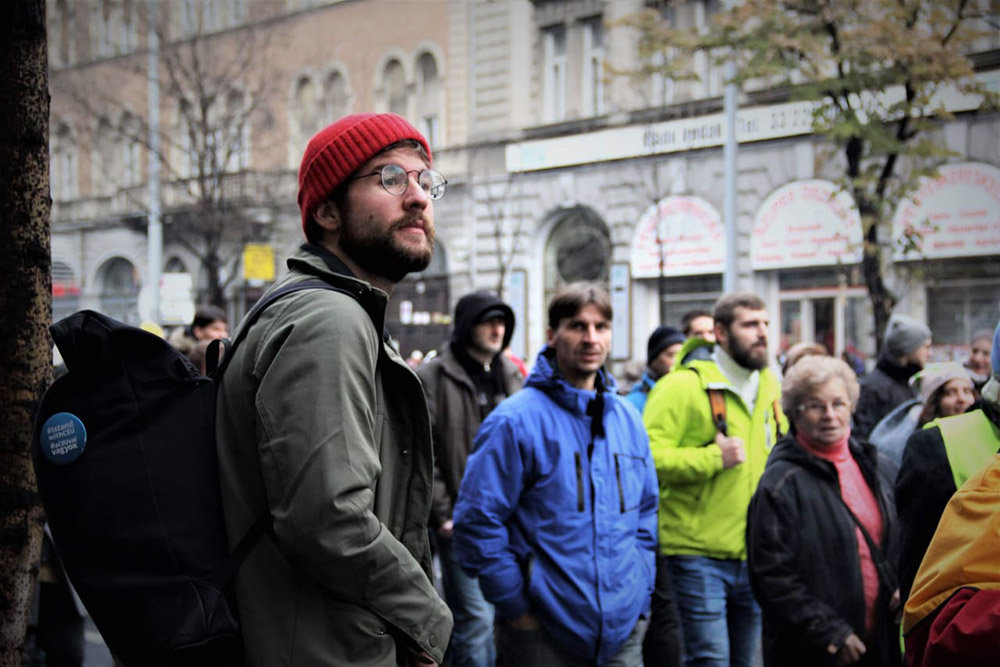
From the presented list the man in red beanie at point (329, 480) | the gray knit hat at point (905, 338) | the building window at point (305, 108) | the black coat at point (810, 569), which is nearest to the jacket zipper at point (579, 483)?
the black coat at point (810, 569)

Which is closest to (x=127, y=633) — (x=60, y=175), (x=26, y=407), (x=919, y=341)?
(x=26, y=407)

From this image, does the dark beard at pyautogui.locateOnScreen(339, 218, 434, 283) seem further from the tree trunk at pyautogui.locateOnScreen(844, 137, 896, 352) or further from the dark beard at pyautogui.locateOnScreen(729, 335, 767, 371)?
the tree trunk at pyautogui.locateOnScreen(844, 137, 896, 352)

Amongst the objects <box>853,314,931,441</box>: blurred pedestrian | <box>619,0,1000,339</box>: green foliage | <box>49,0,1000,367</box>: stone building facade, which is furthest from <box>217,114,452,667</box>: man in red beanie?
<box>49,0,1000,367</box>: stone building facade

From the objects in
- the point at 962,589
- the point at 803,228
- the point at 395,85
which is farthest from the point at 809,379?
the point at 395,85

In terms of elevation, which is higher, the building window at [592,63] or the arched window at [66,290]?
the building window at [592,63]

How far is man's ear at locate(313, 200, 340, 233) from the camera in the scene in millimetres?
2596

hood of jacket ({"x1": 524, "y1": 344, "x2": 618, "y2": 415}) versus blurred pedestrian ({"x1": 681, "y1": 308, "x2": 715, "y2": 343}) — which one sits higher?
blurred pedestrian ({"x1": 681, "y1": 308, "x2": 715, "y2": 343})

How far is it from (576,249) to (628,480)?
2008cm

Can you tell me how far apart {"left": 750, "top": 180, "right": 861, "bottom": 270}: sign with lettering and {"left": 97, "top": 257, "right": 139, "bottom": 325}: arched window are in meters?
20.8

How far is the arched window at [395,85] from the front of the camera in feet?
89.0

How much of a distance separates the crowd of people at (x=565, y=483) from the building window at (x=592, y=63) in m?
16.5

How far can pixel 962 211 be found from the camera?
57.3ft

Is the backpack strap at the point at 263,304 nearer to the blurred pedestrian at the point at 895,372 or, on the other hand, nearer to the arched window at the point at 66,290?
the blurred pedestrian at the point at 895,372

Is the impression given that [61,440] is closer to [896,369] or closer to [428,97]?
[896,369]
